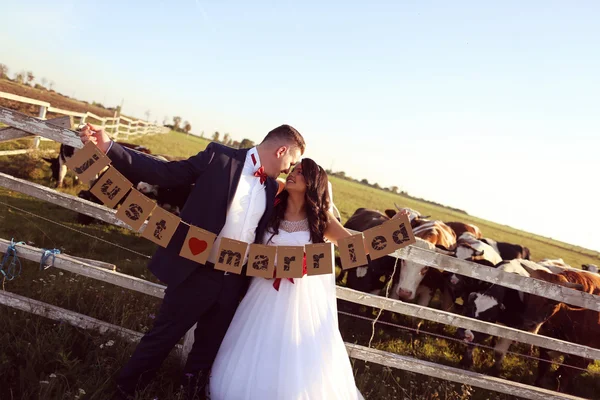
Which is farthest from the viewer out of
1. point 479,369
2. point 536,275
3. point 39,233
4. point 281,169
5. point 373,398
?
point 536,275

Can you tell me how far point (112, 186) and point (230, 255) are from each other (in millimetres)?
945

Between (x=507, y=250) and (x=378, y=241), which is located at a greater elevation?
(x=507, y=250)

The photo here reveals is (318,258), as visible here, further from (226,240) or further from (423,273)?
(423,273)

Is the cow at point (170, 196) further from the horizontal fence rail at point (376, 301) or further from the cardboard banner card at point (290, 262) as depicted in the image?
the cardboard banner card at point (290, 262)

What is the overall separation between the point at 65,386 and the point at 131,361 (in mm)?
483

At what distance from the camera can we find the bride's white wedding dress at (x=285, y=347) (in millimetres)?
3094

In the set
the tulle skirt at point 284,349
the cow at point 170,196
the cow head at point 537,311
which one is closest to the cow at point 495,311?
the cow head at point 537,311

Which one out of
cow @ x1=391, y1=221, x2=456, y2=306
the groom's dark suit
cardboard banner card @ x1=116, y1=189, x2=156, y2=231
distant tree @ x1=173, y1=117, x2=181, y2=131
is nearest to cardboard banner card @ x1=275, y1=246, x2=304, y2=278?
the groom's dark suit

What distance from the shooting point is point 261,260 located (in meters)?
3.05

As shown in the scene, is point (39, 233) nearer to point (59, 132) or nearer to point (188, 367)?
point (59, 132)

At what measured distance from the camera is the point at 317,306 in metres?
3.37

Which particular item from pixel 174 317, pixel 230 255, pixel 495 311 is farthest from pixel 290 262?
pixel 495 311

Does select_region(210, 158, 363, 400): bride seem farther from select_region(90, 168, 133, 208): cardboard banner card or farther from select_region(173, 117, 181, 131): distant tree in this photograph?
select_region(173, 117, 181, 131): distant tree

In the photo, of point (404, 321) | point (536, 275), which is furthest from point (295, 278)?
point (536, 275)
